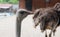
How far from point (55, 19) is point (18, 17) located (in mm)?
282

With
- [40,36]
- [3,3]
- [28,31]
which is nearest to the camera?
[40,36]

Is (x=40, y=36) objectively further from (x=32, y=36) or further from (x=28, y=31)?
(x=28, y=31)

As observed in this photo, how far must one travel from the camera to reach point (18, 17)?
1087 mm

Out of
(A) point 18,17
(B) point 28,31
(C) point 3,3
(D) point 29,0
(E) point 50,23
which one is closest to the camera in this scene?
(E) point 50,23

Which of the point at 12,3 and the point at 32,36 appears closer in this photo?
the point at 32,36

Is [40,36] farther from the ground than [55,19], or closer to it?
closer to it

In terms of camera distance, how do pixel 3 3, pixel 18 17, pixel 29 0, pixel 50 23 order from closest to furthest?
1. pixel 50 23
2. pixel 18 17
3. pixel 29 0
4. pixel 3 3

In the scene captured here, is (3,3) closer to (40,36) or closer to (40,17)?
(40,36)

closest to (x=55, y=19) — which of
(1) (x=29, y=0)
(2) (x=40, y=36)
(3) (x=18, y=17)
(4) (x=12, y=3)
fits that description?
(3) (x=18, y=17)

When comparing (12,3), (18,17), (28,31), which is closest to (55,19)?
(18,17)

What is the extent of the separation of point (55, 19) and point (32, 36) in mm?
1842

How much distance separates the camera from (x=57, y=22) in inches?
36.1

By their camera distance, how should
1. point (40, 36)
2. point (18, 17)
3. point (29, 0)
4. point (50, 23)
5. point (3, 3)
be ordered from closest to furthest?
1. point (50, 23)
2. point (18, 17)
3. point (29, 0)
4. point (40, 36)
5. point (3, 3)

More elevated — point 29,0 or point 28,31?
point 29,0
